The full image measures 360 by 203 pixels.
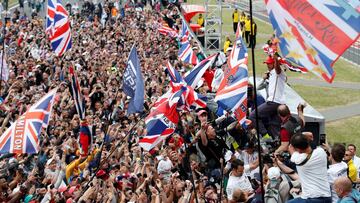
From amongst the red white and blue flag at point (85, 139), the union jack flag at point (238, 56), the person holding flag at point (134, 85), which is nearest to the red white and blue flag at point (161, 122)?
the union jack flag at point (238, 56)

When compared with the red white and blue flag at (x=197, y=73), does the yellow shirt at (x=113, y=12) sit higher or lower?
lower

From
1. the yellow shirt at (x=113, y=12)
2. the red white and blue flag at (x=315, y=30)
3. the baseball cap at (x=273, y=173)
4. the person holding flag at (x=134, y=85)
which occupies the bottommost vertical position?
the yellow shirt at (x=113, y=12)

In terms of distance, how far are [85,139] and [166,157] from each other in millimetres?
2913

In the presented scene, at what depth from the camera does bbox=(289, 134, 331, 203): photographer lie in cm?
930

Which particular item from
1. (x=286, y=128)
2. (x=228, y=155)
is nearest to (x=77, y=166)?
(x=228, y=155)

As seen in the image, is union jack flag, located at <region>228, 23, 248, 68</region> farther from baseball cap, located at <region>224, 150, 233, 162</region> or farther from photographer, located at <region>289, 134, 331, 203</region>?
photographer, located at <region>289, 134, 331, 203</region>

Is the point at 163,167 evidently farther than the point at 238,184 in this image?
Yes

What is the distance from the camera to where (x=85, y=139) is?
1669 centimetres

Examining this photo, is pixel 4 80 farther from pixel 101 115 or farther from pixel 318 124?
pixel 318 124

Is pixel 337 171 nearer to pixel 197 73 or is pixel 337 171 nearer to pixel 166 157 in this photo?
pixel 166 157

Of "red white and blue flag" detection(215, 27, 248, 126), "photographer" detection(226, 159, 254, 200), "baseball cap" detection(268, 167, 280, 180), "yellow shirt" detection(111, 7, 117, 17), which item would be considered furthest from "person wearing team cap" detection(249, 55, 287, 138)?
"yellow shirt" detection(111, 7, 117, 17)

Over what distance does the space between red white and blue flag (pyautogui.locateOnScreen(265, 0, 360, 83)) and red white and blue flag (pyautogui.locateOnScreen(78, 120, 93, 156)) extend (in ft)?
26.9

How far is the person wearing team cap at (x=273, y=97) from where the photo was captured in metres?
13.7

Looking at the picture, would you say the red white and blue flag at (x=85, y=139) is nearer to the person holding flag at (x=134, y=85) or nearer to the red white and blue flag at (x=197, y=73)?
the person holding flag at (x=134, y=85)
